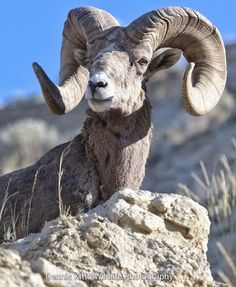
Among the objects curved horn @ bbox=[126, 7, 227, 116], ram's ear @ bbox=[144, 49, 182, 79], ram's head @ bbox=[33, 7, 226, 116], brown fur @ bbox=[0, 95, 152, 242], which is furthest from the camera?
ram's ear @ bbox=[144, 49, 182, 79]

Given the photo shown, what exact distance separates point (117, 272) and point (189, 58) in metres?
5.14

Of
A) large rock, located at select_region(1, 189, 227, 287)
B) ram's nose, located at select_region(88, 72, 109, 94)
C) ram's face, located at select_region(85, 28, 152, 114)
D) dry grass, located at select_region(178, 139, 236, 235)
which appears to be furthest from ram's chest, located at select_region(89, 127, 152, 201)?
large rock, located at select_region(1, 189, 227, 287)

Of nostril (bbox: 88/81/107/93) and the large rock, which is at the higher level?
nostril (bbox: 88/81/107/93)

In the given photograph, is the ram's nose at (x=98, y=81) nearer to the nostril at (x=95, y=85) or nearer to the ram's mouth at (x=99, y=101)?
the nostril at (x=95, y=85)

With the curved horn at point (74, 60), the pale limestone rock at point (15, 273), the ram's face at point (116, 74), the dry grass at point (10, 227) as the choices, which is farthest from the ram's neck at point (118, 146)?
the pale limestone rock at point (15, 273)

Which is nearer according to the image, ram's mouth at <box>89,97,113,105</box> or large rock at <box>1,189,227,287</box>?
large rock at <box>1,189,227,287</box>

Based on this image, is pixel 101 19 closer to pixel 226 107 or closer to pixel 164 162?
pixel 164 162

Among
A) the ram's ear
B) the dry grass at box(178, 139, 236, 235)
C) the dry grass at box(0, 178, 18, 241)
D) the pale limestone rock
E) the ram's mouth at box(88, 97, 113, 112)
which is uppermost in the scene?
the ram's ear

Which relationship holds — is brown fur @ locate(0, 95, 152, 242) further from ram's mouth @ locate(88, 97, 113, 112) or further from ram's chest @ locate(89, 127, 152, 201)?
ram's mouth @ locate(88, 97, 113, 112)

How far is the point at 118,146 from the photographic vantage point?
991 centimetres

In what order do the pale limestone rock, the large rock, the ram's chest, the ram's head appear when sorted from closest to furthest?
the pale limestone rock
the large rock
the ram's chest
the ram's head

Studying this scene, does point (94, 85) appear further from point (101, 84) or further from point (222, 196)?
point (222, 196)

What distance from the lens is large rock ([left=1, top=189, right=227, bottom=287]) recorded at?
19.6 feet

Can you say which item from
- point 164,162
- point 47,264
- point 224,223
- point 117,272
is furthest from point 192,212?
point 164,162
